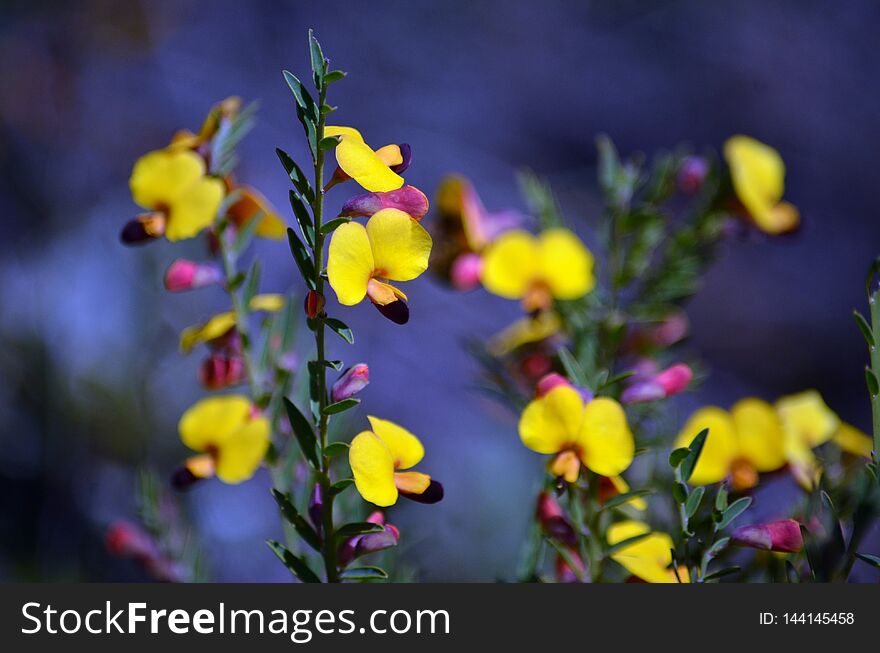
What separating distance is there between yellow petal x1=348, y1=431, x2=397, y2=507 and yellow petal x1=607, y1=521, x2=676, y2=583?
0.23m

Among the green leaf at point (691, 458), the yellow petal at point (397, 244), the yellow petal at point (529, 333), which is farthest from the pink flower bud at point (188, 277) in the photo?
the green leaf at point (691, 458)

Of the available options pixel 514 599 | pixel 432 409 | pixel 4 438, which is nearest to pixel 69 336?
pixel 4 438

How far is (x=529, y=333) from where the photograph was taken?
102 cm

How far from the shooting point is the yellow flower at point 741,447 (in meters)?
0.82

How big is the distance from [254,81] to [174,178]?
2.26 meters

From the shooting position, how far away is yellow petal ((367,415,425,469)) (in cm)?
68

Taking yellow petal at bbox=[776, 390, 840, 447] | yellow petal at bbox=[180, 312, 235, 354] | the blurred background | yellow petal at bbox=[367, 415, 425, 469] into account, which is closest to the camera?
yellow petal at bbox=[367, 415, 425, 469]

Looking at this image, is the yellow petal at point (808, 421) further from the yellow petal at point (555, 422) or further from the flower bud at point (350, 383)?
the flower bud at point (350, 383)

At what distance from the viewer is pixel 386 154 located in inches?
24.8

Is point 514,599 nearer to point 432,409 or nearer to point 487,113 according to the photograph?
point 432,409

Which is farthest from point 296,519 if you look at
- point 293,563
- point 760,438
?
point 760,438

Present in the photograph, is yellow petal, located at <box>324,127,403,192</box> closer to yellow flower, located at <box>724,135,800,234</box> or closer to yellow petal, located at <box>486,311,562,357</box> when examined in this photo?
yellow petal, located at <box>486,311,562,357</box>

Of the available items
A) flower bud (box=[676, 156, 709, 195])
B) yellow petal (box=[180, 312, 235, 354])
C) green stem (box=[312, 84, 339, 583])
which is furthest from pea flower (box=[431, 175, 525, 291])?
green stem (box=[312, 84, 339, 583])

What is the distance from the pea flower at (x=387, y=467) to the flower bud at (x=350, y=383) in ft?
0.10
